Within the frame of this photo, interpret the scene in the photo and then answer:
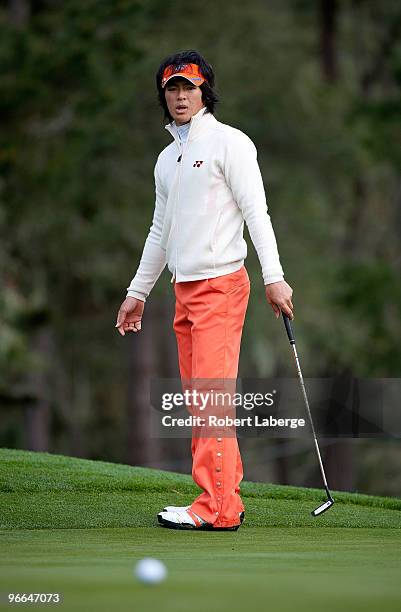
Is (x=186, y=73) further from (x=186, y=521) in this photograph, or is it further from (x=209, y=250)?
(x=186, y=521)

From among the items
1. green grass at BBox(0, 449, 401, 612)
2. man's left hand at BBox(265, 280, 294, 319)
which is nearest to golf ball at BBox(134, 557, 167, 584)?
green grass at BBox(0, 449, 401, 612)

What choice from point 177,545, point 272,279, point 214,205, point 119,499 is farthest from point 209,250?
point 119,499

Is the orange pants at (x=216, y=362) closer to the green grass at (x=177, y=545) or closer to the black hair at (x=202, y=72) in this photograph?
the green grass at (x=177, y=545)

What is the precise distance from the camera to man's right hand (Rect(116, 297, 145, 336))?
6.41m

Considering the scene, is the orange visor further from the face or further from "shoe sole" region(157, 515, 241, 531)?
"shoe sole" region(157, 515, 241, 531)

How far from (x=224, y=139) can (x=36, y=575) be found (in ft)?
8.21

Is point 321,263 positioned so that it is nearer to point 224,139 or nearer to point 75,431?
point 75,431

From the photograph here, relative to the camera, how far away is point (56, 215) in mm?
22406

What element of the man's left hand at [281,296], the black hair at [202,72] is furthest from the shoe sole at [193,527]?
the black hair at [202,72]

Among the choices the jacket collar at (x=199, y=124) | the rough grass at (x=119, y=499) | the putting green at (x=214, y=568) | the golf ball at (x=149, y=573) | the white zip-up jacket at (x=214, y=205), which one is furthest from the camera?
the rough grass at (x=119, y=499)

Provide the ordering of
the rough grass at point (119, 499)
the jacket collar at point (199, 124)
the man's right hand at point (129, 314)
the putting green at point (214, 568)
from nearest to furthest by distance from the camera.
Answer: the putting green at point (214, 568) < the jacket collar at point (199, 124) < the rough grass at point (119, 499) < the man's right hand at point (129, 314)

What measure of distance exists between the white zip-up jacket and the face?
0.13 feet

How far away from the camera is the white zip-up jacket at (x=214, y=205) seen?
588 cm

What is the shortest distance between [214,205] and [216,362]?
0.67 m
